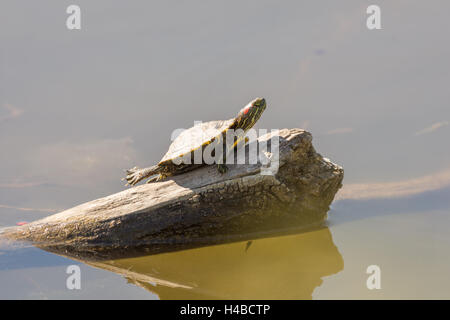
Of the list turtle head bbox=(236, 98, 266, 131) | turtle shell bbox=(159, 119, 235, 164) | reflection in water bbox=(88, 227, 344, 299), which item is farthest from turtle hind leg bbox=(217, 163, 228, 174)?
reflection in water bbox=(88, 227, 344, 299)

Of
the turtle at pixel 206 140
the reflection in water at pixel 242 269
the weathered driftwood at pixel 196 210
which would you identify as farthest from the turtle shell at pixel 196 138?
the reflection in water at pixel 242 269

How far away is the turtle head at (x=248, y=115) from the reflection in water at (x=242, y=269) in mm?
1056

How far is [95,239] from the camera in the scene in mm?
3664

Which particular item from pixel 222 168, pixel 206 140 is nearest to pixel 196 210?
pixel 222 168

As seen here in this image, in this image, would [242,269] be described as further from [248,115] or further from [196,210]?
[248,115]

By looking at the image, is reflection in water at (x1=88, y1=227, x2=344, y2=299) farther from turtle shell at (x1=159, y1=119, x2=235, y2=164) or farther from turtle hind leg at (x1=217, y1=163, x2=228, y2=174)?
turtle shell at (x1=159, y1=119, x2=235, y2=164)

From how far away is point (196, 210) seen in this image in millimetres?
3598

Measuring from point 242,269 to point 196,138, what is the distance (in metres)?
1.29

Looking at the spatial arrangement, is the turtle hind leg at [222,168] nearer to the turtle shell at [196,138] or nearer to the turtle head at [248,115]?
the turtle shell at [196,138]

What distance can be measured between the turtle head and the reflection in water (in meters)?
1.06

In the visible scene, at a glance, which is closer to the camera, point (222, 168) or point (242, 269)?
point (242, 269)

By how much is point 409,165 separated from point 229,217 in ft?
8.96

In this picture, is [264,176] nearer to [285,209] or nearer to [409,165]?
[285,209]
